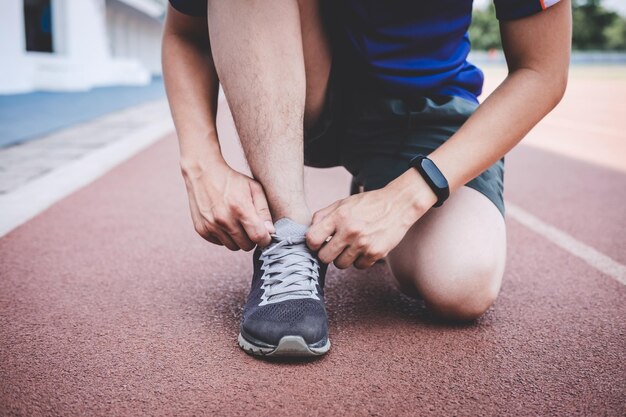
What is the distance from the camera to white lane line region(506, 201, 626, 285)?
2105 mm

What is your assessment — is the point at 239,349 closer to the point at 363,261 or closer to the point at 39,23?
the point at 363,261

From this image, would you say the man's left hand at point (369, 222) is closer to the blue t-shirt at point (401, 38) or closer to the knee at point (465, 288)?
the knee at point (465, 288)

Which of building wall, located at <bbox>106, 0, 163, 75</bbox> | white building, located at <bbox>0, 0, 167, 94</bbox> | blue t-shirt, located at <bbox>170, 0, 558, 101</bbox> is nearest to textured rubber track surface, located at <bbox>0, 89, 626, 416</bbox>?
blue t-shirt, located at <bbox>170, 0, 558, 101</bbox>

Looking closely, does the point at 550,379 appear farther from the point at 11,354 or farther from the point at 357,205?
the point at 11,354

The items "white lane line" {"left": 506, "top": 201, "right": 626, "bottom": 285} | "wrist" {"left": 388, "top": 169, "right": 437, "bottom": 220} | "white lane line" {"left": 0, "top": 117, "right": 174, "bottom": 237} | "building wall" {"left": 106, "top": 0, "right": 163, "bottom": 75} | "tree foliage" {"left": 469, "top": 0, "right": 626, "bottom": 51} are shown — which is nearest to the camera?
"wrist" {"left": 388, "top": 169, "right": 437, "bottom": 220}

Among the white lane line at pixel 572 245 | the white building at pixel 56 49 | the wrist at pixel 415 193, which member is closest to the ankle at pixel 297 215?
the wrist at pixel 415 193

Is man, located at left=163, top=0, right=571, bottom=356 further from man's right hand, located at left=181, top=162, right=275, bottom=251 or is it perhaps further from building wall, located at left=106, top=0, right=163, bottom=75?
building wall, located at left=106, top=0, right=163, bottom=75

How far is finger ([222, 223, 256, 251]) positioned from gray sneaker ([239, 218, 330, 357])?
1.9 inches

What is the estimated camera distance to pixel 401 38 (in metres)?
1.64

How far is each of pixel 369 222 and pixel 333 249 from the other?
0.11m

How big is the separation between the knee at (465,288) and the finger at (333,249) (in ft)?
1.01

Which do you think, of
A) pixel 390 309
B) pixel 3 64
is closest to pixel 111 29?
pixel 3 64

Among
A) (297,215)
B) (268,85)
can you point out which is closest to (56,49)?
(268,85)

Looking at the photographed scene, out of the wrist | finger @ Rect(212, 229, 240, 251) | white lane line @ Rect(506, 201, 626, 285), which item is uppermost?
the wrist
